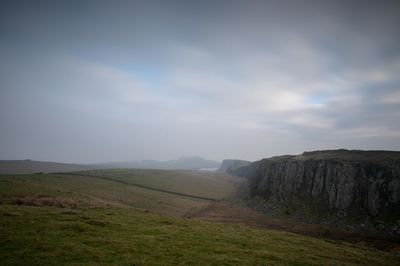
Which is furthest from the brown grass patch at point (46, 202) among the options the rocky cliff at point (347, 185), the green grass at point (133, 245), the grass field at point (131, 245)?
the rocky cliff at point (347, 185)

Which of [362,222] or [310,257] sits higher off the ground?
[310,257]

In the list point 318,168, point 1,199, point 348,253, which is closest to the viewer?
point 348,253

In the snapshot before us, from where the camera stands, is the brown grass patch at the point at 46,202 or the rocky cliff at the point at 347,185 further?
the rocky cliff at the point at 347,185

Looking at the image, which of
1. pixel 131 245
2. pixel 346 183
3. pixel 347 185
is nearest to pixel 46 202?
pixel 131 245

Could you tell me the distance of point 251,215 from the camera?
183ft

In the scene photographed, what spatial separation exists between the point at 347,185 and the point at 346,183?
73 cm

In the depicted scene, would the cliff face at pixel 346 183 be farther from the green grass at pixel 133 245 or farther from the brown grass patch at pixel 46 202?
the brown grass patch at pixel 46 202

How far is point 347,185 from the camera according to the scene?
53.5 m

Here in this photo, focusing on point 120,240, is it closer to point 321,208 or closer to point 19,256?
point 19,256

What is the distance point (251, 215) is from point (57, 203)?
42.0m

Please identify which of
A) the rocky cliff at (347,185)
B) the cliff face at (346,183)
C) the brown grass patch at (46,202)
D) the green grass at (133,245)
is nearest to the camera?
the green grass at (133,245)

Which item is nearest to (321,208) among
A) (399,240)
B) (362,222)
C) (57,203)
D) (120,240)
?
(362,222)

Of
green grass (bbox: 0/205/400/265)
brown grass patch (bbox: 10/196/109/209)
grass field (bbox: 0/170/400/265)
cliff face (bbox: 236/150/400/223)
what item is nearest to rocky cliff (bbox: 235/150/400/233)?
cliff face (bbox: 236/150/400/223)

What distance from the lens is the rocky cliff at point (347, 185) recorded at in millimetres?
46781
